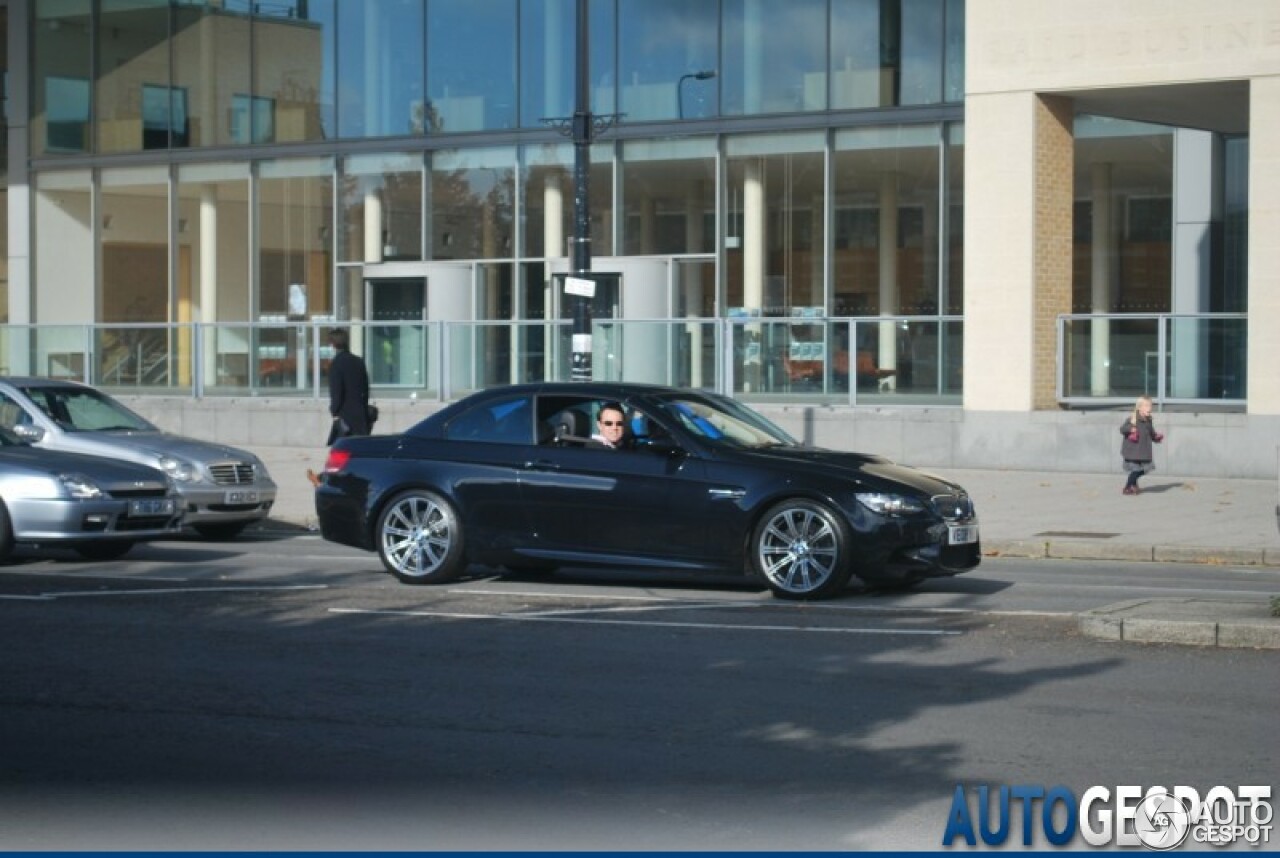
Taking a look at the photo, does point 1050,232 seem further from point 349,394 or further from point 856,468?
point 856,468

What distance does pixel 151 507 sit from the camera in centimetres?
1588

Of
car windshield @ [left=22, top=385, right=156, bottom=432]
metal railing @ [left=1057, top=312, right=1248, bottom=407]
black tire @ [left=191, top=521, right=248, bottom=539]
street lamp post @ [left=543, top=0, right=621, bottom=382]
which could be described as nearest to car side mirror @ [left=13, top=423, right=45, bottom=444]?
car windshield @ [left=22, top=385, right=156, bottom=432]

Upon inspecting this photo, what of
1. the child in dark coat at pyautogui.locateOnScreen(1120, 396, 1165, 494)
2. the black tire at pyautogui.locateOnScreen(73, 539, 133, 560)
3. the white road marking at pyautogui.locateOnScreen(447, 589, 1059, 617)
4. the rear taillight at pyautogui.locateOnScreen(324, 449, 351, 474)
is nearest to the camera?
the white road marking at pyautogui.locateOnScreen(447, 589, 1059, 617)

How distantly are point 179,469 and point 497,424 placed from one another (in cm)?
469

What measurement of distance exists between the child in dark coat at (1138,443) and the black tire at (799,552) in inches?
359

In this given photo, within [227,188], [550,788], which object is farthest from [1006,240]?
[550,788]

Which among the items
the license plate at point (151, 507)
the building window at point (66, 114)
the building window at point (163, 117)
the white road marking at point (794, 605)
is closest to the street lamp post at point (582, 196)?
the license plate at point (151, 507)

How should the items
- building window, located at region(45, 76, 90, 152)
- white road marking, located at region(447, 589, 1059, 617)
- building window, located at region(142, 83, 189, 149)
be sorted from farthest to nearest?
building window, located at region(45, 76, 90, 152) → building window, located at region(142, 83, 189, 149) → white road marking, located at region(447, 589, 1059, 617)

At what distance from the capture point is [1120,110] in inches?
1032

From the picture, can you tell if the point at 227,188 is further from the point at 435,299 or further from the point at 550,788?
the point at 550,788

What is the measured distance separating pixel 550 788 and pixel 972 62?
62.9 ft

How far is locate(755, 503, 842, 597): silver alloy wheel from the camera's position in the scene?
13164 millimetres

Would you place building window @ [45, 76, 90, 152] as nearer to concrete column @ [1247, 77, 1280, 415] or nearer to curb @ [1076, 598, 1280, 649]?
concrete column @ [1247, 77, 1280, 415]

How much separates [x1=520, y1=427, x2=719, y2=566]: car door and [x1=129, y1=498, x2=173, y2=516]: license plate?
11.9ft
